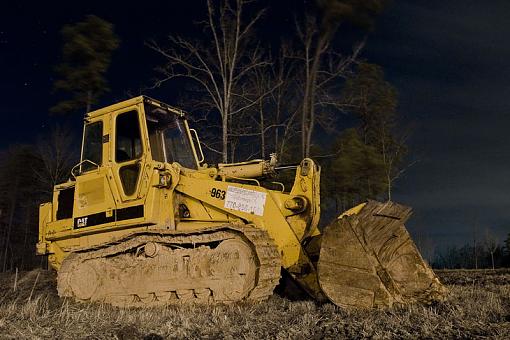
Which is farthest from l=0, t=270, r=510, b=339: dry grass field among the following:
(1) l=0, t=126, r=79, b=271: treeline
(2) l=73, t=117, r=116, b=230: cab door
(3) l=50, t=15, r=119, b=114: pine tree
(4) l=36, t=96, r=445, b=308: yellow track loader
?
(1) l=0, t=126, r=79, b=271: treeline

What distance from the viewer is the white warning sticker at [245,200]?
26.9 ft

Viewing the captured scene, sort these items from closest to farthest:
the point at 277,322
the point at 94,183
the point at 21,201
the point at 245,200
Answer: the point at 277,322
the point at 245,200
the point at 94,183
the point at 21,201

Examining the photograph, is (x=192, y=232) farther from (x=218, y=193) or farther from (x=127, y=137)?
(x=127, y=137)

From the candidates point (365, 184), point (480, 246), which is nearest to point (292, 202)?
point (365, 184)

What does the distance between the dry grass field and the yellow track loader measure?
52 cm

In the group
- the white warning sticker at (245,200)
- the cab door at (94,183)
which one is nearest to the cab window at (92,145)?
the cab door at (94,183)

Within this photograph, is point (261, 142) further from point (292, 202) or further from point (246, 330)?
point (246, 330)

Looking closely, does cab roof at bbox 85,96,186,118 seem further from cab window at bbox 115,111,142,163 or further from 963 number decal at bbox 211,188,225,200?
963 number decal at bbox 211,188,225,200

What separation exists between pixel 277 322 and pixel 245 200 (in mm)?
2838

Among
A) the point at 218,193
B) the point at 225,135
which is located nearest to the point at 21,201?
the point at 225,135

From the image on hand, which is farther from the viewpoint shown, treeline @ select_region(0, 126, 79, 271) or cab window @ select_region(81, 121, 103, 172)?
treeline @ select_region(0, 126, 79, 271)

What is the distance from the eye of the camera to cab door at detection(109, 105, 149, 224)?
29.1 feet

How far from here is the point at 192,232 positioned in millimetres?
8172

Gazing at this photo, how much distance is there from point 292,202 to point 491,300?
3.20 metres
